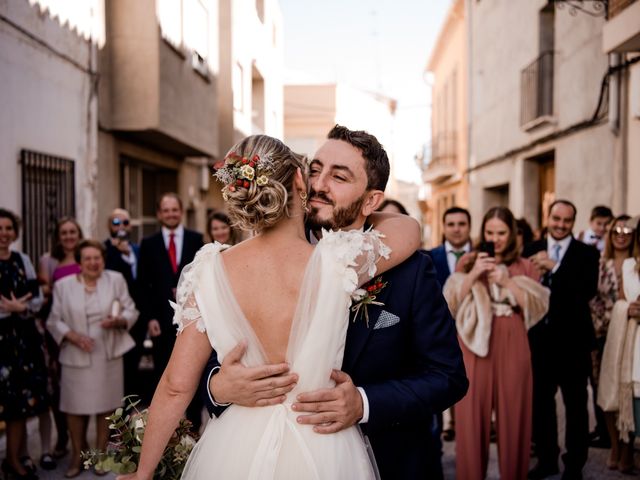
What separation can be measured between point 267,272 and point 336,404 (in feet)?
1.51

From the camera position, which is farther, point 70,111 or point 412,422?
point 70,111

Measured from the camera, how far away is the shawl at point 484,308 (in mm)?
4730

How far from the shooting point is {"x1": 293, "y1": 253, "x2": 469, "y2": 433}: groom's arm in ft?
6.72

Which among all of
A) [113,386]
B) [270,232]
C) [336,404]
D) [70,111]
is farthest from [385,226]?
[70,111]

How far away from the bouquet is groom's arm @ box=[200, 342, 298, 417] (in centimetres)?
Result: 41

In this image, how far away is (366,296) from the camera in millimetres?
2168

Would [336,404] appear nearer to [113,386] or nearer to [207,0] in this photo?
[113,386]

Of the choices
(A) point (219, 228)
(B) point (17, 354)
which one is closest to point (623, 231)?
(A) point (219, 228)

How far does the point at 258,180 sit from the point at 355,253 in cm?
38

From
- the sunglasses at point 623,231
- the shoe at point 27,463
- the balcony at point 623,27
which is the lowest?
the shoe at point 27,463

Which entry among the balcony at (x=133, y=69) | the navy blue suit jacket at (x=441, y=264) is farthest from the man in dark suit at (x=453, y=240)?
the balcony at (x=133, y=69)

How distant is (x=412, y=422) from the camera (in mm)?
2285

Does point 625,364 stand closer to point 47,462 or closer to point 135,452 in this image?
point 135,452

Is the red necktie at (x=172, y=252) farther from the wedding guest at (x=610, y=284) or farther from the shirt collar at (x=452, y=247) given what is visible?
the wedding guest at (x=610, y=284)
